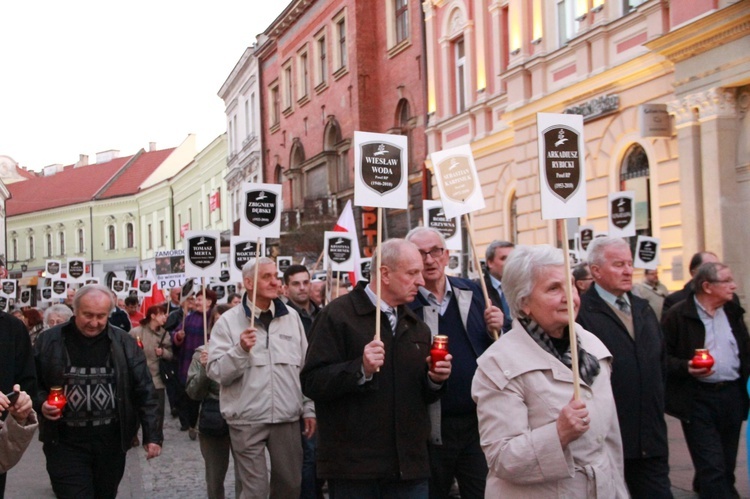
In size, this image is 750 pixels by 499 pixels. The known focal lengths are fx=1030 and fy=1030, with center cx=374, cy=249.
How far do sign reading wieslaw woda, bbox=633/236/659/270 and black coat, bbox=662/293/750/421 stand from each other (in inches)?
285

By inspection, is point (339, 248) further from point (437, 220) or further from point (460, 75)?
point (460, 75)

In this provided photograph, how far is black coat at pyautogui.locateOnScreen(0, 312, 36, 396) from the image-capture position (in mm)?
5711

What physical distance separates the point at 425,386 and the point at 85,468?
2.46m

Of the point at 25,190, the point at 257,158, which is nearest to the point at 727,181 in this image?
the point at 257,158

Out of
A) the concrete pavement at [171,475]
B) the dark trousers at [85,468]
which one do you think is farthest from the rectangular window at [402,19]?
the dark trousers at [85,468]

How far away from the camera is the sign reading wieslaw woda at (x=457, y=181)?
760cm

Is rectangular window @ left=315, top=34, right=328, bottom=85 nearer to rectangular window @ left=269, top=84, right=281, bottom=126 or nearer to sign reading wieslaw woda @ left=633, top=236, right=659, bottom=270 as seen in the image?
rectangular window @ left=269, top=84, right=281, bottom=126

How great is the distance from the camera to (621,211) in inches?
586

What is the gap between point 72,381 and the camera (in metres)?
6.44

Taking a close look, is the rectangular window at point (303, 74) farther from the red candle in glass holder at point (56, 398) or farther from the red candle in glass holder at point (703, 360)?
the red candle in glass holder at point (56, 398)

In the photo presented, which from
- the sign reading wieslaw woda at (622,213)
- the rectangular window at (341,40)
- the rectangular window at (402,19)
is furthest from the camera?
the rectangular window at (341,40)

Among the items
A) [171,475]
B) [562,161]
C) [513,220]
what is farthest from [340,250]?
[562,161]

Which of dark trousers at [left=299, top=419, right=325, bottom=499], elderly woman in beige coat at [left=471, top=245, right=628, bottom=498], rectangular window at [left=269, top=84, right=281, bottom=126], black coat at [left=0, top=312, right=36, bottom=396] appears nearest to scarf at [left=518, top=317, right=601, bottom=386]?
elderly woman in beige coat at [left=471, top=245, right=628, bottom=498]

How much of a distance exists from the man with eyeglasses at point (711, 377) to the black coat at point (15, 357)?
4211 mm
